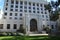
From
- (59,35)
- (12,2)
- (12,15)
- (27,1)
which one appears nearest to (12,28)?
(12,15)

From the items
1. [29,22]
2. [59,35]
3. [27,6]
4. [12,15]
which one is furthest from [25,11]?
[59,35]

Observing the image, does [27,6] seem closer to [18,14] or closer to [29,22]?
[18,14]

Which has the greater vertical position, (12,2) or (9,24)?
(12,2)

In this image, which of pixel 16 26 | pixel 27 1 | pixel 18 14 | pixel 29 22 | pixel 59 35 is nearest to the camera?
pixel 59 35

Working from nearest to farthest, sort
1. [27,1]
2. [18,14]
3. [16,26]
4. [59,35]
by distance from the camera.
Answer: [59,35], [16,26], [18,14], [27,1]

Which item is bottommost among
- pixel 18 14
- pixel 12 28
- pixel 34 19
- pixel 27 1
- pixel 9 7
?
pixel 12 28

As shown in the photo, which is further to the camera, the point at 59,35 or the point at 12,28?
the point at 12,28

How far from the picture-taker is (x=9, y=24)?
3747cm

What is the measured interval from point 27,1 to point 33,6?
3.70 m

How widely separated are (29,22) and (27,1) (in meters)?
12.9

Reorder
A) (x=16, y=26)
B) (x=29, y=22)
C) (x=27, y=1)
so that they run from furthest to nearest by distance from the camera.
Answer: (x=27, y=1) → (x=16, y=26) → (x=29, y=22)

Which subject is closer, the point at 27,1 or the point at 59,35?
the point at 59,35

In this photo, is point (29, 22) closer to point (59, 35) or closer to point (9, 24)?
point (9, 24)

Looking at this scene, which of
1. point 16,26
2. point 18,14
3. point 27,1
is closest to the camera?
point 16,26
